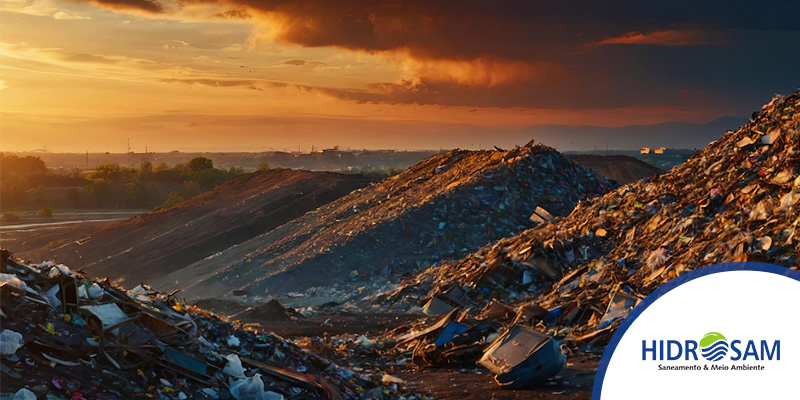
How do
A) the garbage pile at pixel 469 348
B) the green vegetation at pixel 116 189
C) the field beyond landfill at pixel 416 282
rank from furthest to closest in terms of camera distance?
the green vegetation at pixel 116 189 → the garbage pile at pixel 469 348 → the field beyond landfill at pixel 416 282

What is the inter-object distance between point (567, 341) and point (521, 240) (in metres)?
5.96

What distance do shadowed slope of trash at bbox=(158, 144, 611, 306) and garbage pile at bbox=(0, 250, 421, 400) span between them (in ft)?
33.4

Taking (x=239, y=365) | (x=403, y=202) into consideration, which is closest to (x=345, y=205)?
(x=403, y=202)

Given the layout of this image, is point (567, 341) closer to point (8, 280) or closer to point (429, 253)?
point (8, 280)

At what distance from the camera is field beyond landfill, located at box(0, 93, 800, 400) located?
627 cm

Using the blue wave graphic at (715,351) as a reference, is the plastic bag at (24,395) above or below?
above

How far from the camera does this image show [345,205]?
2656 centimetres

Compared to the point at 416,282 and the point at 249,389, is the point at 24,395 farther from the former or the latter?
the point at 416,282

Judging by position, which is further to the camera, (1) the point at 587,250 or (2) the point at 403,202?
(2) the point at 403,202

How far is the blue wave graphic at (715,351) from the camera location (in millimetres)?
6508

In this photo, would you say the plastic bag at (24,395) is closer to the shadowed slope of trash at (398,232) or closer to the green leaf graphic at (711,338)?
the green leaf graphic at (711,338)

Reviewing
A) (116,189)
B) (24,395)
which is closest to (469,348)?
(24,395)

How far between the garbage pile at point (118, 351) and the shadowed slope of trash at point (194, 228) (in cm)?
1931

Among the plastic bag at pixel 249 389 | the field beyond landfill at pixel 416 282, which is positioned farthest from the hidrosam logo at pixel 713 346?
the plastic bag at pixel 249 389
